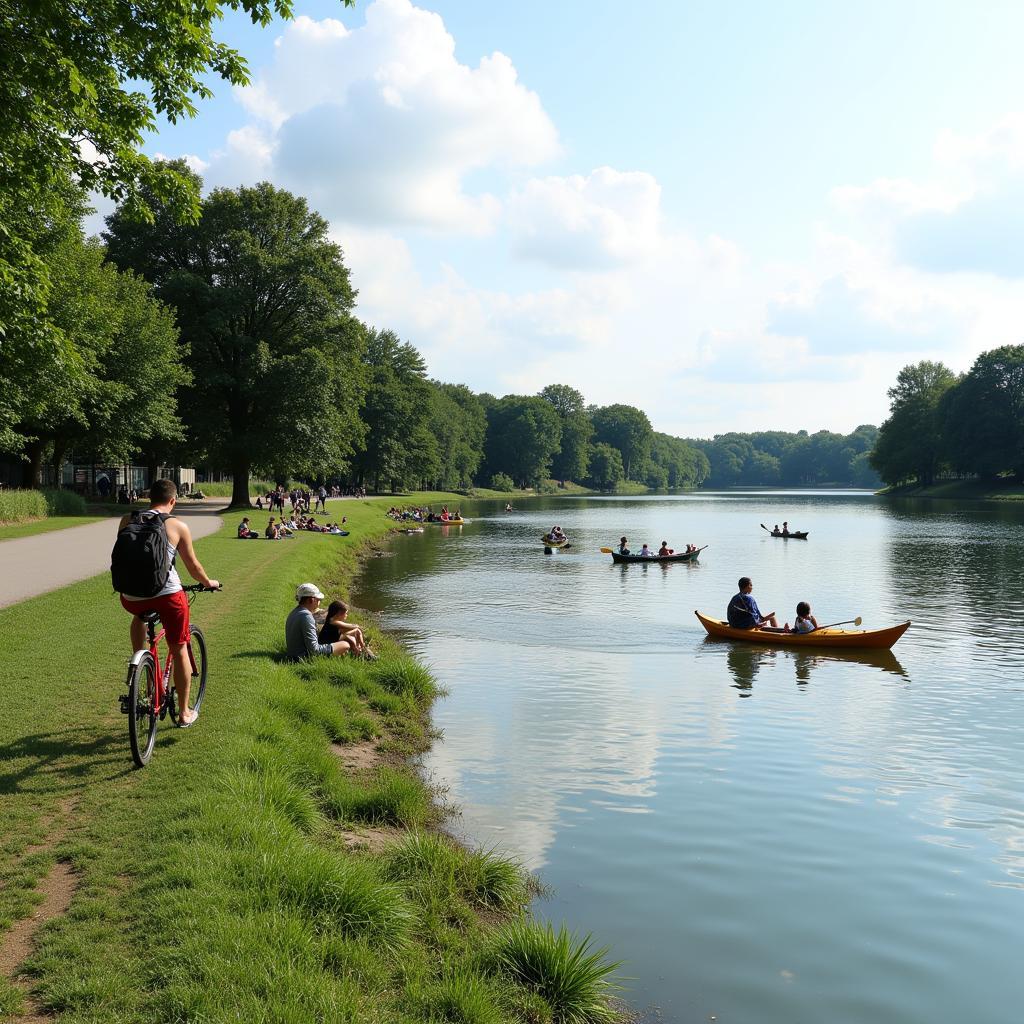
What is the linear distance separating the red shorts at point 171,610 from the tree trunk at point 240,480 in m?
43.1

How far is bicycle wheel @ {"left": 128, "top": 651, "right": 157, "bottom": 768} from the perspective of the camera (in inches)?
300

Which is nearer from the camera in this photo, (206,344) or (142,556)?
(142,556)

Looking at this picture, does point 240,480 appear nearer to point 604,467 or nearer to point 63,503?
point 63,503

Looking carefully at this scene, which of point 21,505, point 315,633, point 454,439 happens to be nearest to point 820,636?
point 315,633

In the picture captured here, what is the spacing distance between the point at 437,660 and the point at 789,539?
39.5m

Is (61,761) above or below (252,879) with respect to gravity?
above

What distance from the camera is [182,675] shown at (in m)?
8.55

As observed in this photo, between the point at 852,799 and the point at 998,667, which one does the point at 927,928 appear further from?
the point at 998,667

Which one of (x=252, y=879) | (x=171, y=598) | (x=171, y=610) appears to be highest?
(x=171, y=598)

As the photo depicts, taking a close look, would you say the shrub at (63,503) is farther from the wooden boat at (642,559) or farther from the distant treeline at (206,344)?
the wooden boat at (642,559)

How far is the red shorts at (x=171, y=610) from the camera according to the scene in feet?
26.2

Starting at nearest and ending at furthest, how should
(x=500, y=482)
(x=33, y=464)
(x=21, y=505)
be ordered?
(x=21, y=505) < (x=33, y=464) < (x=500, y=482)

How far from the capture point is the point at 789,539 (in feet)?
175

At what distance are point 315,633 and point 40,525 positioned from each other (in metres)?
24.2
